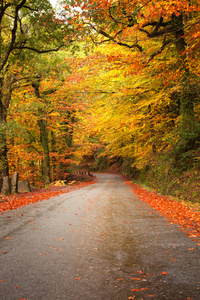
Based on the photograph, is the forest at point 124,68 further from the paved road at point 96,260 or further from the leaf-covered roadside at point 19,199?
the paved road at point 96,260

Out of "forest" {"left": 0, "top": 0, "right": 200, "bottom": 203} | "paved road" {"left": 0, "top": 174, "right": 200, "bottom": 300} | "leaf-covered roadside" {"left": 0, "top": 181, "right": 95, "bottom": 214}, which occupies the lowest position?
"leaf-covered roadside" {"left": 0, "top": 181, "right": 95, "bottom": 214}

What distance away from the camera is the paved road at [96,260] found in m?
2.99

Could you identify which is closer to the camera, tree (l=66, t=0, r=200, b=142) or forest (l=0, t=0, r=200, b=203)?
tree (l=66, t=0, r=200, b=142)

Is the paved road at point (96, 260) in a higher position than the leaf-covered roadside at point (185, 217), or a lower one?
higher

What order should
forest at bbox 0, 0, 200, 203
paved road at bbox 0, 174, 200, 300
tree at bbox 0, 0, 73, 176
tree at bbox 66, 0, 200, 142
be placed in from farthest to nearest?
tree at bbox 0, 0, 73, 176 → forest at bbox 0, 0, 200, 203 → tree at bbox 66, 0, 200, 142 → paved road at bbox 0, 174, 200, 300

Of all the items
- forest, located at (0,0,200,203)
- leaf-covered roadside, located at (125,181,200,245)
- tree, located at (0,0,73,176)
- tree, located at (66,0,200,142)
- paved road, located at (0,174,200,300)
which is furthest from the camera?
tree, located at (0,0,73,176)

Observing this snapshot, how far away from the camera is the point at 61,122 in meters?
22.2

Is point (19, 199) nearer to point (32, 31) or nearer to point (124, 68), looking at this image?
point (124, 68)

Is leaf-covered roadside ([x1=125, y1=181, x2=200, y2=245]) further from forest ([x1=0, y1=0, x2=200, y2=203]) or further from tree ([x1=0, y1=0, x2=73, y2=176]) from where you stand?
tree ([x1=0, y1=0, x2=73, y2=176])

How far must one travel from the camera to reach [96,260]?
4.02 m

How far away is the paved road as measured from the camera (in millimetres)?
2990

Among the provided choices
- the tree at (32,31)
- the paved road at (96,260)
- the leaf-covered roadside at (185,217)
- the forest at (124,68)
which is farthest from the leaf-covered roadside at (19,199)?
the leaf-covered roadside at (185,217)

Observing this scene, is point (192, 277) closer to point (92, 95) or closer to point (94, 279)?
point (94, 279)

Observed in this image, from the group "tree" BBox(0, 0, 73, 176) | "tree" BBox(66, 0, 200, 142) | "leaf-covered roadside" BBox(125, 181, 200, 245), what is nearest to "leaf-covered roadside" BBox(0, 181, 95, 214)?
"tree" BBox(0, 0, 73, 176)
